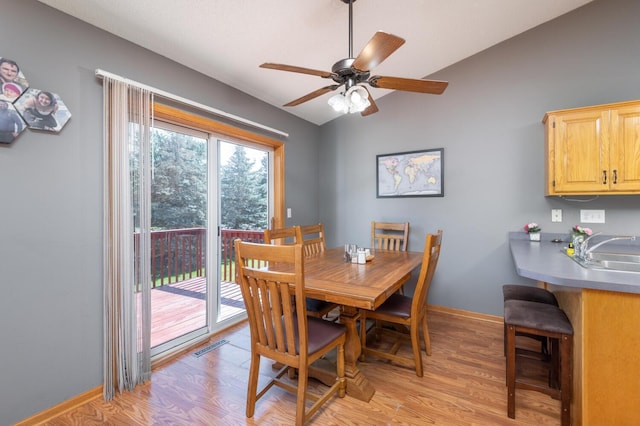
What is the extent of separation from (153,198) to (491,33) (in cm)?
350

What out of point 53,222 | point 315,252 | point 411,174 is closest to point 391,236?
point 411,174

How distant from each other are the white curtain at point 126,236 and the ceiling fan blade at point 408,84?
1641 millimetres

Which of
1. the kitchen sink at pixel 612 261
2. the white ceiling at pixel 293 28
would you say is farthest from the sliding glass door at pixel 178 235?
the kitchen sink at pixel 612 261

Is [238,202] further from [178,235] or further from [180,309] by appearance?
[180,309]

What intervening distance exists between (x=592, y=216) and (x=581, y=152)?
2.18 feet

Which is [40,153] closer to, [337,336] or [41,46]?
[41,46]

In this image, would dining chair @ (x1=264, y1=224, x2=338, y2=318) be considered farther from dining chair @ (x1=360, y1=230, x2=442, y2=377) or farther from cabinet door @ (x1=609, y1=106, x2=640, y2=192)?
cabinet door @ (x1=609, y1=106, x2=640, y2=192)

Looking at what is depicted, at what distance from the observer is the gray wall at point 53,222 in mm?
1553

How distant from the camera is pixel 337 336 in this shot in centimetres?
172

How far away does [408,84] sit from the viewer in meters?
1.84

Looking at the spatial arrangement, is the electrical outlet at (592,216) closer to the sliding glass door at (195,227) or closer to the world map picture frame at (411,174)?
the world map picture frame at (411,174)

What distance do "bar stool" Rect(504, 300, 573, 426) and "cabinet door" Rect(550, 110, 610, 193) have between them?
122 cm

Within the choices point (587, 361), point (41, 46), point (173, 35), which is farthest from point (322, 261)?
point (41, 46)

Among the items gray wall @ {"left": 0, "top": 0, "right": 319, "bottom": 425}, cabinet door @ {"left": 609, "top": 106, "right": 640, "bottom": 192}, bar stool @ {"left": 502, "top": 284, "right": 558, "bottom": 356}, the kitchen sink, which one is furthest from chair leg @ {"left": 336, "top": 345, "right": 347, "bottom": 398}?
cabinet door @ {"left": 609, "top": 106, "right": 640, "bottom": 192}
